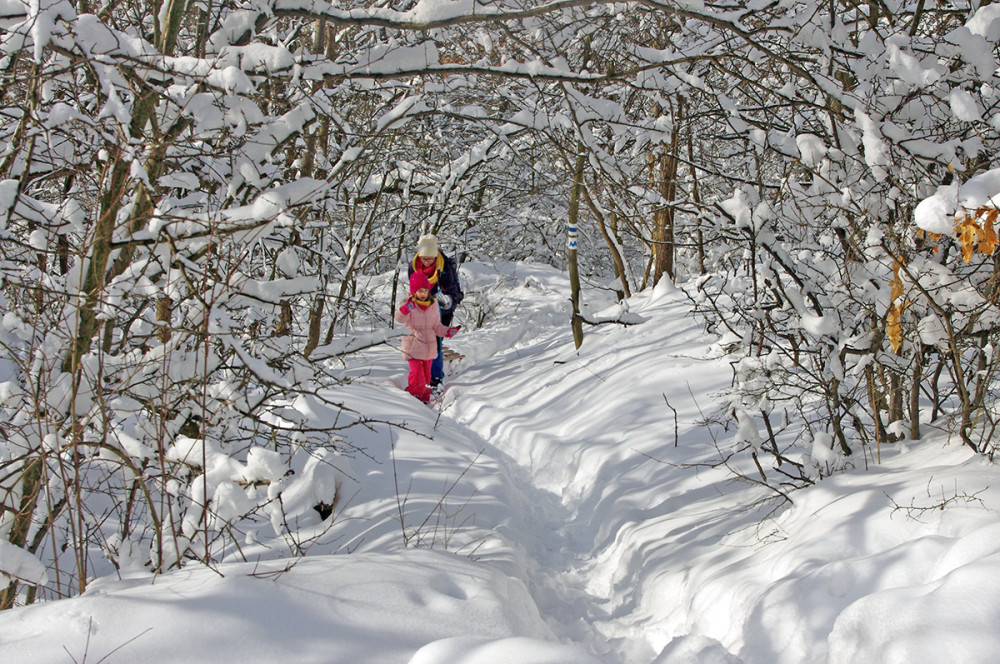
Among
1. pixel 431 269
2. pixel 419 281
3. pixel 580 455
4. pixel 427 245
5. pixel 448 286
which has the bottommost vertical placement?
pixel 580 455

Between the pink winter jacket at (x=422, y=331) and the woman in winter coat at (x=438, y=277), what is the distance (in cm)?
21

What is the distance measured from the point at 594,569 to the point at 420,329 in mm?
4509

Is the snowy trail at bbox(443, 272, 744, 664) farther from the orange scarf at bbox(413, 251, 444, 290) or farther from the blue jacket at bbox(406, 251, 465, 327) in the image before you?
the orange scarf at bbox(413, 251, 444, 290)

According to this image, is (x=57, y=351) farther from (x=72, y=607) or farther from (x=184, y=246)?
(x=72, y=607)

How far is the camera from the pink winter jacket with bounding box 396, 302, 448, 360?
307 inches

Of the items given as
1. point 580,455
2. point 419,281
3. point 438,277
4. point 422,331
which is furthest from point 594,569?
point 438,277

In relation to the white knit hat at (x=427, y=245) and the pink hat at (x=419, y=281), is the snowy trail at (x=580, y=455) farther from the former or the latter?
the white knit hat at (x=427, y=245)

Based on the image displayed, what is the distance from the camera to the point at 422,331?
781cm

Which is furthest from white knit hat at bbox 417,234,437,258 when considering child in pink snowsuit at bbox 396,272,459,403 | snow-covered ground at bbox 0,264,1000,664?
snow-covered ground at bbox 0,264,1000,664

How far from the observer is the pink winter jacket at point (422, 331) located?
780cm

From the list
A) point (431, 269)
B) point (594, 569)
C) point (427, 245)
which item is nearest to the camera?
point (594, 569)

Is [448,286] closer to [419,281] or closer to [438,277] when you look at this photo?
[438,277]

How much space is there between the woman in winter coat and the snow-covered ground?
7.39 ft

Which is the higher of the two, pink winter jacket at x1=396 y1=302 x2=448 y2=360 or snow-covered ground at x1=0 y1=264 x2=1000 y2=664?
pink winter jacket at x1=396 y1=302 x2=448 y2=360
